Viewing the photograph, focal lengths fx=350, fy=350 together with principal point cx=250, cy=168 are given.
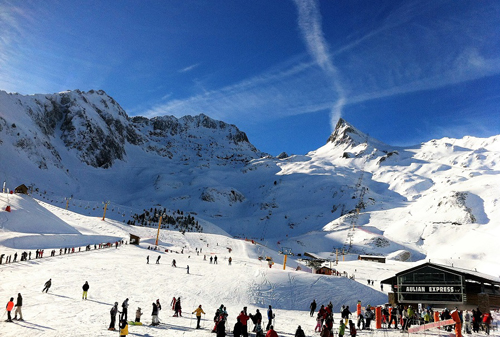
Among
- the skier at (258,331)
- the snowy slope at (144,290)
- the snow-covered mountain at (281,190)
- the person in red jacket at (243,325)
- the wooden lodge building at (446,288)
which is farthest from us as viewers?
the snow-covered mountain at (281,190)

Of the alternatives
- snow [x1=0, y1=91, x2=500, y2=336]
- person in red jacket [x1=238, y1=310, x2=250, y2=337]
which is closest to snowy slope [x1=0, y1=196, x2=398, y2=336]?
snow [x1=0, y1=91, x2=500, y2=336]

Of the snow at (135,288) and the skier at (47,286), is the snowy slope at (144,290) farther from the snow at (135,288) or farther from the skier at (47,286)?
the skier at (47,286)

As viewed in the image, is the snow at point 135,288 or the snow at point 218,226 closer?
the snow at point 135,288

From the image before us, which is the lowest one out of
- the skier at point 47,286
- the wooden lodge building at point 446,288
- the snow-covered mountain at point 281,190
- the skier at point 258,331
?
the skier at point 258,331

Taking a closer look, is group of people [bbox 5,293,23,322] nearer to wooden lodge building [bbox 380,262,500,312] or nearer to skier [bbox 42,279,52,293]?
skier [bbox 42,279,52,293]

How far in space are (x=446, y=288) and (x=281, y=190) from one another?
5335 inches

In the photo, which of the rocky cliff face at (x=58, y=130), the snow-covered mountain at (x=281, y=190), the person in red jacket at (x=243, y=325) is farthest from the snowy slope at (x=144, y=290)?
the rocky cliff face at (x=58, y=130)

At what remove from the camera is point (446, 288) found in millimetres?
30750

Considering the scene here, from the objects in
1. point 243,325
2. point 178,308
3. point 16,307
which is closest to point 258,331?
point 243,325

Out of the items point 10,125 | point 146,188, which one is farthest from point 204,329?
point 146,188

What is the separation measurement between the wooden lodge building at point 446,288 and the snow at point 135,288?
13.2ft

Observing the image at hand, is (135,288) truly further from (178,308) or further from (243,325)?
(243,325)

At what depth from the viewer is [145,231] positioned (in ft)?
241

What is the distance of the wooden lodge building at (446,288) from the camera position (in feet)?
97.8
